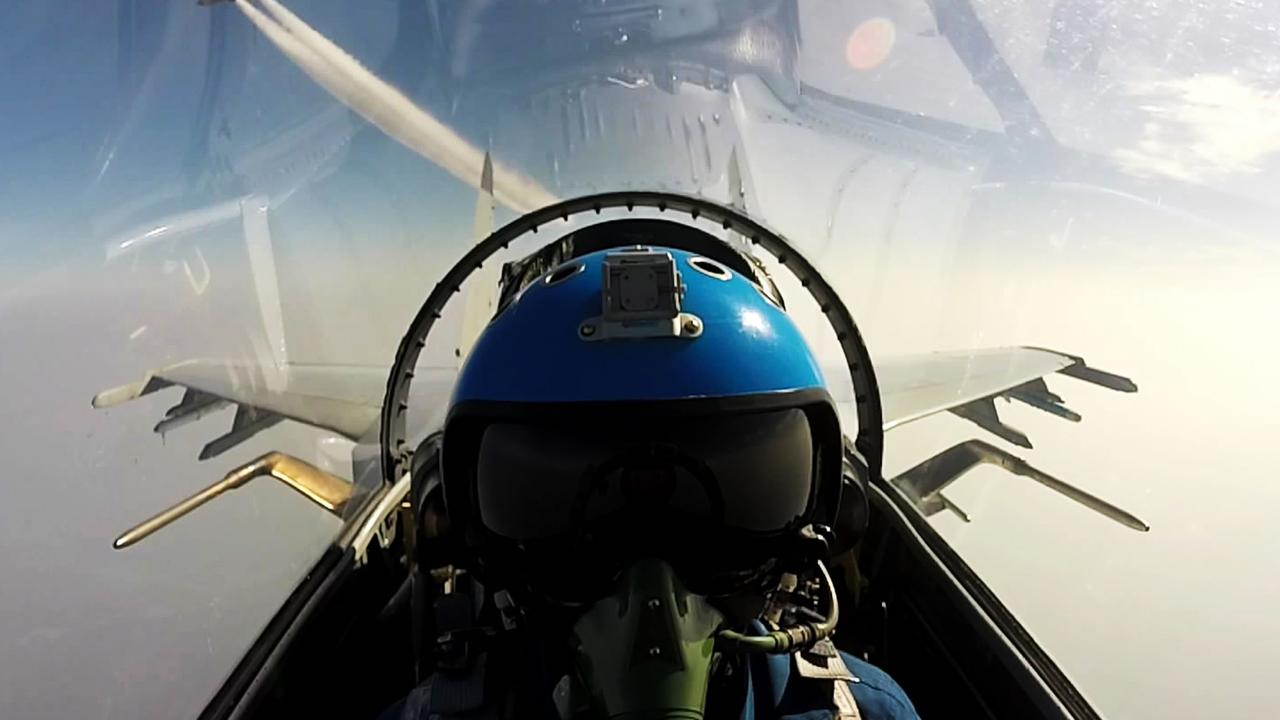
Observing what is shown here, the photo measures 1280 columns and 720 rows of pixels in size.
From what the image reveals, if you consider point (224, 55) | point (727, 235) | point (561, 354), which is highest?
point (224, 55)

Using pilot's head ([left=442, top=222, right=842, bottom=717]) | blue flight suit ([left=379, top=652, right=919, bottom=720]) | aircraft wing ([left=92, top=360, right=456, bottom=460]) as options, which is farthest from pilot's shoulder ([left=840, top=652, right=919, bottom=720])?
aircraft wing ([left=92, top=360, right=456, bottom=460])

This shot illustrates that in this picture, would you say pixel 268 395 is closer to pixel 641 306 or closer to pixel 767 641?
pixel 641 306

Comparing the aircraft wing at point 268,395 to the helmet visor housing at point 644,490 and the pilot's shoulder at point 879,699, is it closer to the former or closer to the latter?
the helmet visor housing at point 644,490

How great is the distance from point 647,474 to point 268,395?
2.51 meters

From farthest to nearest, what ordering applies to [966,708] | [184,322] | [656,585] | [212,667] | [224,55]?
1. [224,55]
2. [184,322]
3. [212,667]
4. [966,708]
5. [656,585]

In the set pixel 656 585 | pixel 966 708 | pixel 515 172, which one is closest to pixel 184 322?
pixel 515 172

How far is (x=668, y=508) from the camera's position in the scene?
117cm

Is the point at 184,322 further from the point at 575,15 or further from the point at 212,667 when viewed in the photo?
the point at 575,15

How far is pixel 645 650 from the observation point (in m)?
1.04

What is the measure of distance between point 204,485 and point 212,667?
30.7 inches

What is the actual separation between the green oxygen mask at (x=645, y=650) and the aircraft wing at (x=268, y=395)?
6.13 ft

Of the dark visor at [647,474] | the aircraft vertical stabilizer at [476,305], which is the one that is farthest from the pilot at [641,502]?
the aircraft vertical stabilizer at [476,305]

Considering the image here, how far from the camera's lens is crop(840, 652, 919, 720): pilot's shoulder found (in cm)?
132

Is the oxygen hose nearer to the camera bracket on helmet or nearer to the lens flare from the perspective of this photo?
the camera bracket on helmet
